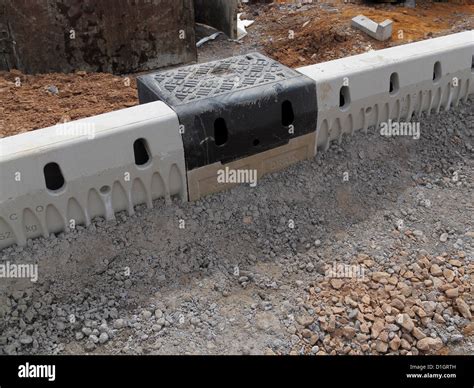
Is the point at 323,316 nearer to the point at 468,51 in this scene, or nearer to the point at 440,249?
the point at 440,249

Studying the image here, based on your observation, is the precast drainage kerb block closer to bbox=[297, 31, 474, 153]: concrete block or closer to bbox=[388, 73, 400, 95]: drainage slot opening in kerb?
bbox=[297, 31, 474, 153]: concrete block

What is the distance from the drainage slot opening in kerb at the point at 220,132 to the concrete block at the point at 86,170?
1.24ft

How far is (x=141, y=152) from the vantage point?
15.5 ft

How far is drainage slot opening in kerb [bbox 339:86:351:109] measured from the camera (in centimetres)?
554

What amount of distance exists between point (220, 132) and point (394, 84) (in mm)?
2243

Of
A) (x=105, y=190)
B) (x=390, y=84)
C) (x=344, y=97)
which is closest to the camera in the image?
A: (x=105, y=190)

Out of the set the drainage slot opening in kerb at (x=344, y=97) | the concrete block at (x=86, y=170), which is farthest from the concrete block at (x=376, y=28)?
the concrete block at (x=86, y=170)

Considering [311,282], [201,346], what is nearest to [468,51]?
[311,282]

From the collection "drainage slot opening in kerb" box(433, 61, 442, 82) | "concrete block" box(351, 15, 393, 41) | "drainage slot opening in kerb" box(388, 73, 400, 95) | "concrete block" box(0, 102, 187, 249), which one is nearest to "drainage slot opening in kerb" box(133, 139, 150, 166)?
"concrete block" box(0, 102, 187, 249)

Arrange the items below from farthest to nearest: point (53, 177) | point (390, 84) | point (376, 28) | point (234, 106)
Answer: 1. point (376, 28)
2. point (390, 84)
3. point (234, 106)
4. point (53, 177)

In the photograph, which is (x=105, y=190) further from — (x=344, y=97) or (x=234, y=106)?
(x=344, y=97)

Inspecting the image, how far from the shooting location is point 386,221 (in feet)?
17.4

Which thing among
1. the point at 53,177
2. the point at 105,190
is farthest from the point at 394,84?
the point at 53,177

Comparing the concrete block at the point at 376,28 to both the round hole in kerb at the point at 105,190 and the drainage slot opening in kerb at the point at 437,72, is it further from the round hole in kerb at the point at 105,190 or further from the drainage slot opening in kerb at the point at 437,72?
the round hole in kerb at the point at 105,190
